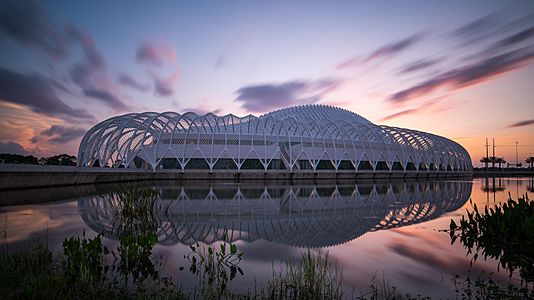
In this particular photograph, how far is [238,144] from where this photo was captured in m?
62.3

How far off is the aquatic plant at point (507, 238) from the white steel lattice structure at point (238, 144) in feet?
159

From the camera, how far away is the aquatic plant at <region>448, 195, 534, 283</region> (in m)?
9.06

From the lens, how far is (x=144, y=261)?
893cm

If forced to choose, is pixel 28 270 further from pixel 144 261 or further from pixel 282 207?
pixel 282 207

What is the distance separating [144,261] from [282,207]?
41.0 feet

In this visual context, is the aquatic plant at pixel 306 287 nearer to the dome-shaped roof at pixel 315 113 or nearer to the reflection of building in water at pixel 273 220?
the reflection of building in water at pixel 273 220

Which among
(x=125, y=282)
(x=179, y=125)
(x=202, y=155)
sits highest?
(x=179, y=125)

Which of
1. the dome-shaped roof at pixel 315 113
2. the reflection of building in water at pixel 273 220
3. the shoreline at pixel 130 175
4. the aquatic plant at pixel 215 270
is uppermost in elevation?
the dome-shaped roof at pixel 315 113

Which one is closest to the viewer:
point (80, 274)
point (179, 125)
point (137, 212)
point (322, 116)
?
point (80, 274)

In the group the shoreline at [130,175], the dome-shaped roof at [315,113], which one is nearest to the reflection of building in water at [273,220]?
the shoreline at [130,175]

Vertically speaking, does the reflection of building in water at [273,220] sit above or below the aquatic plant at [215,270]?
above

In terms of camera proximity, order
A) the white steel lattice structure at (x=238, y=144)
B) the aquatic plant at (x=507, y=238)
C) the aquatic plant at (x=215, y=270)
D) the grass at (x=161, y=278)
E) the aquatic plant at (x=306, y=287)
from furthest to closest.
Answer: the white steel lattice structure at (x=238, y=144)
the aquatic plant at (x=507, y=238)
the aquatic plant at (x=215, y=270)
the aquatic plant at (x=306, y=287)
the grass at (x=161, y=278)

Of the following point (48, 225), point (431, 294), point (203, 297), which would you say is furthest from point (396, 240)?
point (48, 225)

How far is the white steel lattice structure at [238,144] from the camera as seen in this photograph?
6069cm
